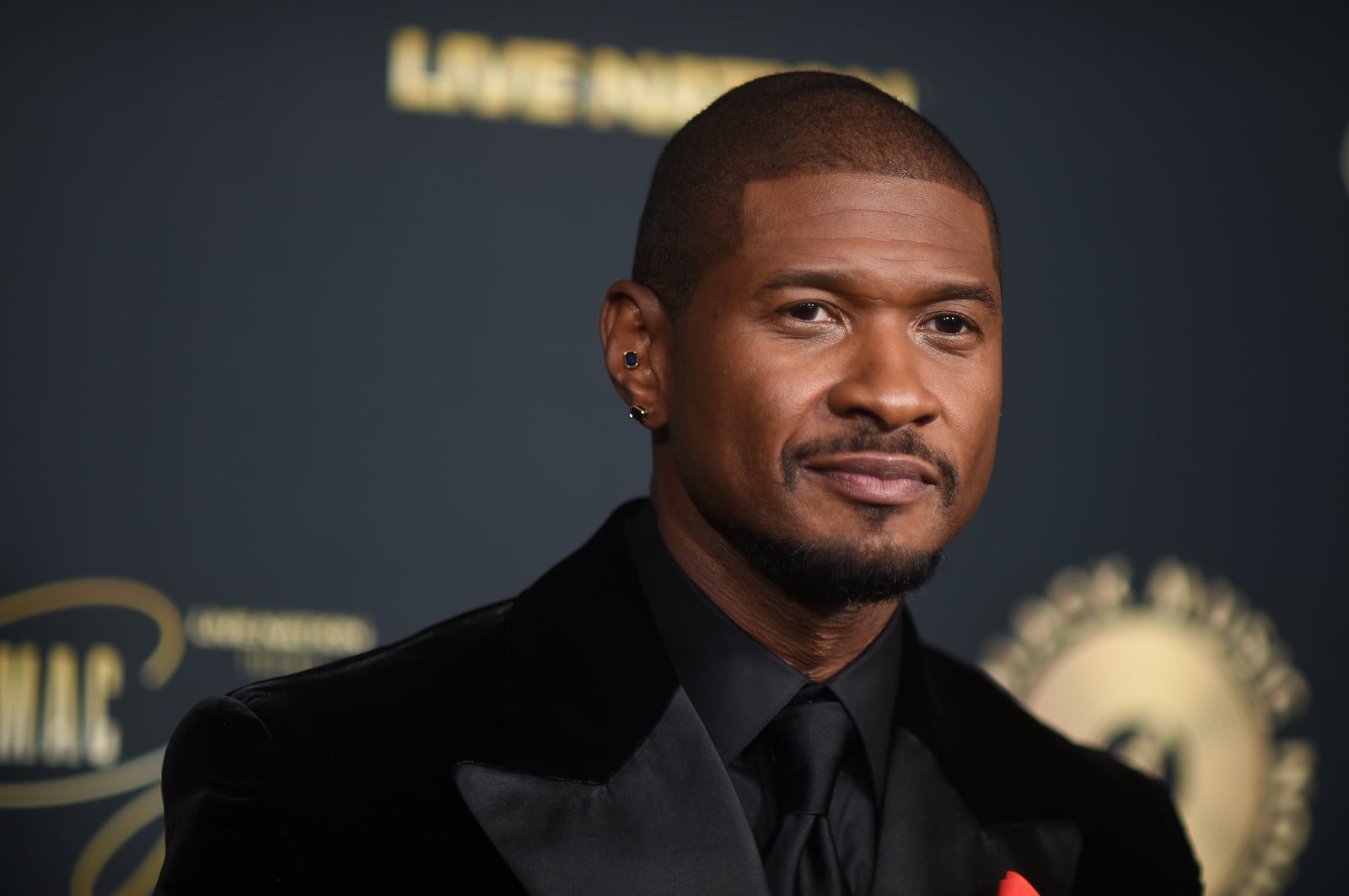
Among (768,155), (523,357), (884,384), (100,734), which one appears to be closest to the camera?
(884,384)

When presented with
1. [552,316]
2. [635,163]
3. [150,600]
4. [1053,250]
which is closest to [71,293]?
[150,600]

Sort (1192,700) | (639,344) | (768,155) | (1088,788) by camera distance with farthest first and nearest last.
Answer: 1. (1192,700)
2. (1088,788)
3. (639,344)
4. (768,155)

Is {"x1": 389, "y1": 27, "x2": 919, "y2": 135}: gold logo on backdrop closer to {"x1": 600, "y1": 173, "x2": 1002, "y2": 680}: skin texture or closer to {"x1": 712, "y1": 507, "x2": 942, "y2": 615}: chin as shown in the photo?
{"x1": 600, "y1": 173, "x2": 1002, "y2": 680}: skin texture

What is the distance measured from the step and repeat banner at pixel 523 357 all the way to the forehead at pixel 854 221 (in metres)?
1.02

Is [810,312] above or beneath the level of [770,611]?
above

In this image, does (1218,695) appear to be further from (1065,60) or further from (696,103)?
(696,103)

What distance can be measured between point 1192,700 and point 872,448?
1554 mm

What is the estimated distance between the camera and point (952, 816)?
1537 mm

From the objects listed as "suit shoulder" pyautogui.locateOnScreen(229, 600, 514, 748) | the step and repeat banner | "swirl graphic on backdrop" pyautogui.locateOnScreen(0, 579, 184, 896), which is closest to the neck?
"suit shoulder" pyautogui.locateOnScreen(229, 600, 514, 748)

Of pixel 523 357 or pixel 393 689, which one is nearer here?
pixel 393 689

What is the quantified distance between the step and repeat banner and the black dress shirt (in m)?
0.88

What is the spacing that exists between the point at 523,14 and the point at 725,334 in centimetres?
117

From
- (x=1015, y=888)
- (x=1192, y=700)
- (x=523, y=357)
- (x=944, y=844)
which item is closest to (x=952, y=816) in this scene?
(x=944, y=844)

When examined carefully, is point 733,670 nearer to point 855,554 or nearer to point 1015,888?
point 855,554
